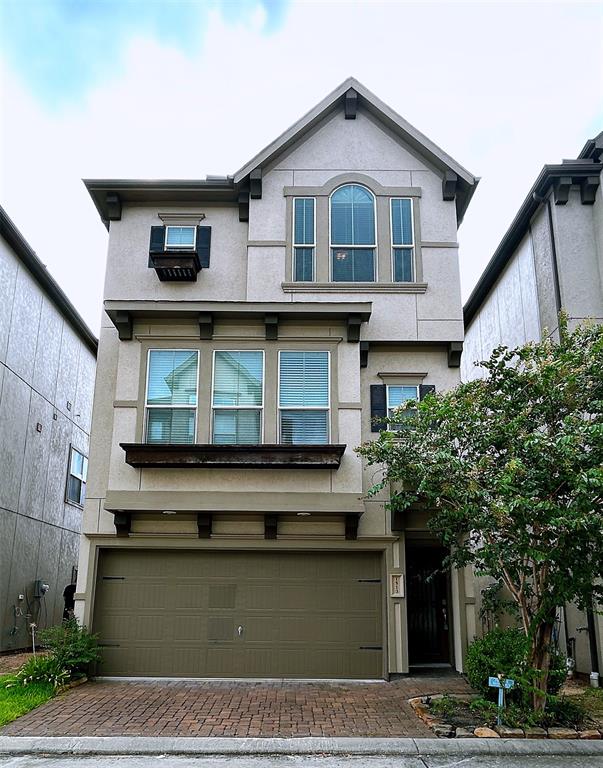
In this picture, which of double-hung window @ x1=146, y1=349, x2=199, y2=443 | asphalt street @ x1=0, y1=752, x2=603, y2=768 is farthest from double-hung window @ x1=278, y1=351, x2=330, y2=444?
asphalt street @ x1=0, y1=752, x2=603, y2=768

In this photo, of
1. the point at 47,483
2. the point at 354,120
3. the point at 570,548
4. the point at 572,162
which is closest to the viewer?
the point at 570,548

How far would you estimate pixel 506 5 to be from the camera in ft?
37.3

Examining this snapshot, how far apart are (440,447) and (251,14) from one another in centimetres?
675

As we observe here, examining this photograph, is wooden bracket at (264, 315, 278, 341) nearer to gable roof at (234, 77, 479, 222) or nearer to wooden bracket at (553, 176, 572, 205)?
gable roof at (234, 77, 479, 222)

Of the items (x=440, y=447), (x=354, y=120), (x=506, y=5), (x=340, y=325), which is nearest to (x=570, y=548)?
(x=440, y=447)

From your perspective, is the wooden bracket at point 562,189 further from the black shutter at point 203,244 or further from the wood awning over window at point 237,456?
the black shutter at point 203,244

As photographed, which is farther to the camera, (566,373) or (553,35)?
(553,35)

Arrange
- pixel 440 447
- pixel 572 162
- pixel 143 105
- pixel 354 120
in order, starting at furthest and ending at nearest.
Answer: pixel 354 120 → pixel 572 162 → pixel 143 105 → pixel 440 447

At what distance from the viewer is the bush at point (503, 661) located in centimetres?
889

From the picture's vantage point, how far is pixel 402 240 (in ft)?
44.6

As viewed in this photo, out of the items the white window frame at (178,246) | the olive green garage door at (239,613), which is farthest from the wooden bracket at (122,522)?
the white window frame at (178,246)

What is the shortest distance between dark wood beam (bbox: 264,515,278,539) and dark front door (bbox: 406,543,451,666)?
269 cm

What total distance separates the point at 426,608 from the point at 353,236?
24.3ft

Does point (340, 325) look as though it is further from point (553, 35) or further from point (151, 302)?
point (553, 35)
